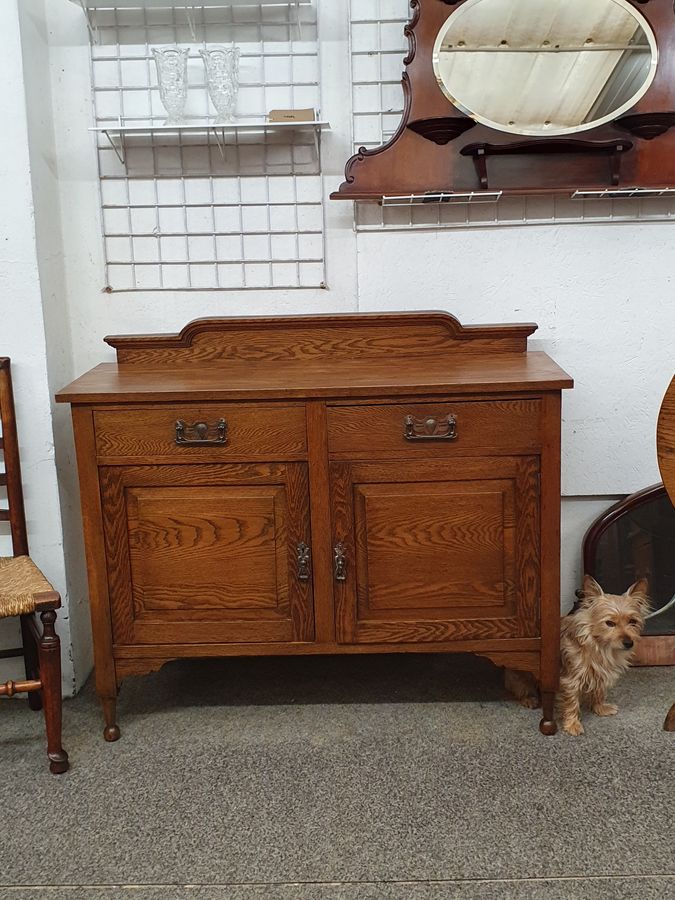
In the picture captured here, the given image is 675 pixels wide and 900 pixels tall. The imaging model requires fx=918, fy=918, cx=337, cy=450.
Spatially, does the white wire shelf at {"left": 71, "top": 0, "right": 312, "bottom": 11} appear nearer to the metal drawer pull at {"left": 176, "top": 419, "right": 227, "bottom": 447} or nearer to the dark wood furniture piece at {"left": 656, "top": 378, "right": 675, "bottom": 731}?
the metal drawer pull at {"left": 176, "top": 419, "right": 227, "bottom": 447}

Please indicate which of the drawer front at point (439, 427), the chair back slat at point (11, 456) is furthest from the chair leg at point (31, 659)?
the drawer front at point (439, 427)

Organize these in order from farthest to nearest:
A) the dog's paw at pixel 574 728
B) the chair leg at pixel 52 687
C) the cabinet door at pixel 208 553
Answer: the dog's paw at pixel 574 728 < the cabinet door at pixel 208 553 < the chair leg at pixel 52 687

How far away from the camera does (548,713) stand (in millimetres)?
2561

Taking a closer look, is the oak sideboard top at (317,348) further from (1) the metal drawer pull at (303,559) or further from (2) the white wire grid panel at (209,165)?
(1) the metal drawer pull at (303,559)

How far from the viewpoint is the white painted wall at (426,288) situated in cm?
283

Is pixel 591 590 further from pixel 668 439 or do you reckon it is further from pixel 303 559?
pixel 303 559

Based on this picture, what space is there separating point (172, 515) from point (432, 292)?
110 centimetres

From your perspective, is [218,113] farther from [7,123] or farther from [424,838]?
[424,838]

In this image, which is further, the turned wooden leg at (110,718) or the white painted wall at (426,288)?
the white painted wall at (426,288)

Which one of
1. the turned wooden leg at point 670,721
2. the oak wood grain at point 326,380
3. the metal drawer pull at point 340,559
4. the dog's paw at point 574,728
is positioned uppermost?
the oak wood grain at point 326,380

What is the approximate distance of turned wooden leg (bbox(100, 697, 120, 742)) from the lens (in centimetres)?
258

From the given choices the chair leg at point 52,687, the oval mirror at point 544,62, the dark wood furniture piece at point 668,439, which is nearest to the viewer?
the dark wood furniture piece at point 668,439

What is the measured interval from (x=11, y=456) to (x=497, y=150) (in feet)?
5.52

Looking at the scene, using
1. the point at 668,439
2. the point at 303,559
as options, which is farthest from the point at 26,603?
the point at 668,439
